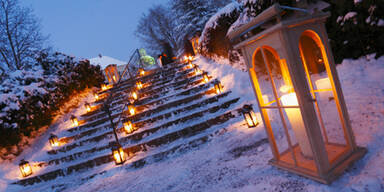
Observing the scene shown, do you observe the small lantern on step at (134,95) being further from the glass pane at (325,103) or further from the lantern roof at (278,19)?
the glass pane at (325,103)

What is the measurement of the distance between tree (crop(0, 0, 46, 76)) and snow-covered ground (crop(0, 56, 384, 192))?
1091cm

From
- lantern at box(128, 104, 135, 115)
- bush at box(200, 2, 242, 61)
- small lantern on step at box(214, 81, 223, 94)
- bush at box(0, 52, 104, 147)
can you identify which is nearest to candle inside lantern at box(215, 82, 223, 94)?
small lantern on step at box(214, 81, 223, 94)

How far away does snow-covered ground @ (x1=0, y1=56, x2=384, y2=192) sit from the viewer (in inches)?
73.5

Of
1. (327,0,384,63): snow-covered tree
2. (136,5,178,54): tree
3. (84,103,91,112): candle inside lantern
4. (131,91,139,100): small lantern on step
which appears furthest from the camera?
(136,5,178,54): tree

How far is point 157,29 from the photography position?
1090 inches

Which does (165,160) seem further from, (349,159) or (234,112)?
(349,159)

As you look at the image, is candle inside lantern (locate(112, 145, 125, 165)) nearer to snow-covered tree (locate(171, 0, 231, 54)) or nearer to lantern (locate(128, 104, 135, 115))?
lantern (locate(128, 104, 135, 115))

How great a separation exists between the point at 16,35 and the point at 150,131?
13716 millimetres

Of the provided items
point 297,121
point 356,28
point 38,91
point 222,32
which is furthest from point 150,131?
point 222,32

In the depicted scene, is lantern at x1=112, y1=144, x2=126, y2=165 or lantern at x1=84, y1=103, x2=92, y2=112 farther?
lantern at x1=84, y1=103, x2=92, y2=112

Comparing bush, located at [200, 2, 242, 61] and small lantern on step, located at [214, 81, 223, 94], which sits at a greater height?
bush, located at [200, 2, 242, 61]

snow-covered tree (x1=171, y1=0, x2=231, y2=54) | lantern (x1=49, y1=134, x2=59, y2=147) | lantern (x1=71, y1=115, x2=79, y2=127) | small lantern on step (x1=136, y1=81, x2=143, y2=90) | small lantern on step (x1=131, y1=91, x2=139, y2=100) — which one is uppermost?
snow-covered tree (x1=171, y1=0, x2=231, y2=54)

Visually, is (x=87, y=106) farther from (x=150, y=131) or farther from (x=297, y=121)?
(x=297, y=121)

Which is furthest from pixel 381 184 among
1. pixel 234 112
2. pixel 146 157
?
pixel 146 157
